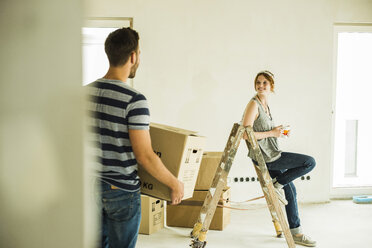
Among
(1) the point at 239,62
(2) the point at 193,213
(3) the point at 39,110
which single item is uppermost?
(1) the point at 239,62

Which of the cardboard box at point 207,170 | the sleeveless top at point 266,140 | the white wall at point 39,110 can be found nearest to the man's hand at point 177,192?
the white wall at point 39,110

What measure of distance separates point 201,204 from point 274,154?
2.92ft

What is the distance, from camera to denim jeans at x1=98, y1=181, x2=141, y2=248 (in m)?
1.53

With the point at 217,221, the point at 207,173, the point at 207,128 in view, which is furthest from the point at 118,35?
the point at 207,128

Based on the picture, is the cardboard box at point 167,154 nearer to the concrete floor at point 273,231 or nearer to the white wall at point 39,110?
the white wall at point 39,110

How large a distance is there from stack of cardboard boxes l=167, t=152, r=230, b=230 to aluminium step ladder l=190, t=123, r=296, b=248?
480 millimetres

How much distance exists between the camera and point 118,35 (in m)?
1.58

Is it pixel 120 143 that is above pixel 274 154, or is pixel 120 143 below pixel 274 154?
above

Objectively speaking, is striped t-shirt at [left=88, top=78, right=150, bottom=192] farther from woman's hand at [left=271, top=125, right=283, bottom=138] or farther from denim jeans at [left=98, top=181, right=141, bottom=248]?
woman's hand at [left=271, top=125, right=283, bottom=138]

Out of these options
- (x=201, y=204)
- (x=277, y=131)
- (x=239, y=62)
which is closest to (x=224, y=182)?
(x=277, y=131)

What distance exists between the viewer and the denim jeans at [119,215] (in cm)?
153

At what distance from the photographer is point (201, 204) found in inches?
143

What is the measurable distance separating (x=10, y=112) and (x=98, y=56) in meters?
4.54

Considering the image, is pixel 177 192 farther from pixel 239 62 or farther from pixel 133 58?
pixel 239 62
